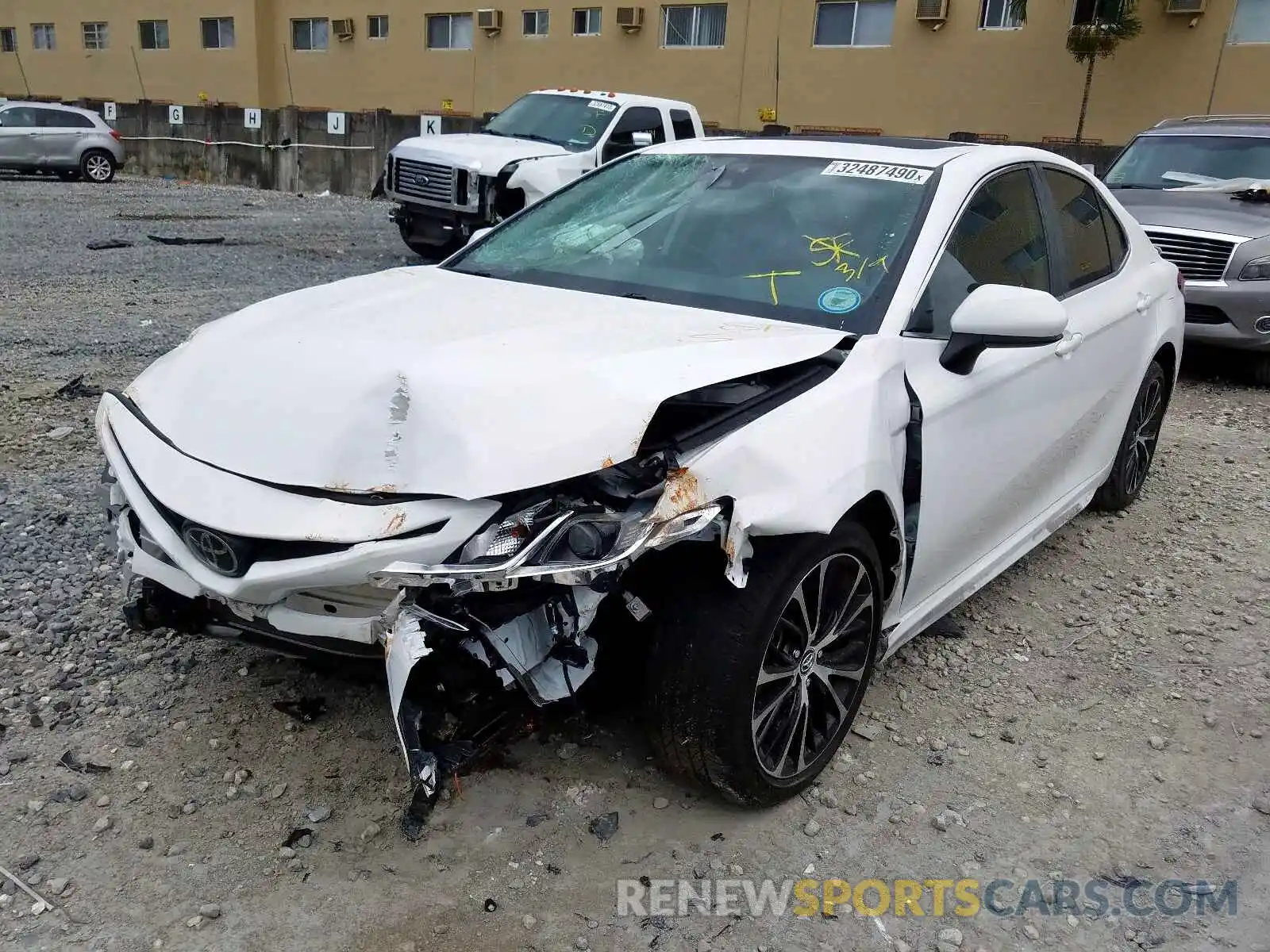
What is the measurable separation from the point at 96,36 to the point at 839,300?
39674mm

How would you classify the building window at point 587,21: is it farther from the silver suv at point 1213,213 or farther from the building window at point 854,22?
the silver suv at point 1213,213

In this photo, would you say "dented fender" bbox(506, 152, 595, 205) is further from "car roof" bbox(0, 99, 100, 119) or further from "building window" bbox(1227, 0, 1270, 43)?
"car roof" bbox(0, 99, 100, 119)

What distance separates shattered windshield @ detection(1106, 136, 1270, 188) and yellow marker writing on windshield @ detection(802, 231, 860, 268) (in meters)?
6.80

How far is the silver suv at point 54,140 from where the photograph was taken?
804 inches

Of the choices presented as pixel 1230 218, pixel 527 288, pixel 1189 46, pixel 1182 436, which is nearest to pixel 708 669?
Answer: pixel 527 288

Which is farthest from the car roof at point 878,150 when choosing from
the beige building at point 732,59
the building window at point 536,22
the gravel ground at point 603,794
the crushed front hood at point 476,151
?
the building window at point 536,22

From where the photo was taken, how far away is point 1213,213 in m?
8.20

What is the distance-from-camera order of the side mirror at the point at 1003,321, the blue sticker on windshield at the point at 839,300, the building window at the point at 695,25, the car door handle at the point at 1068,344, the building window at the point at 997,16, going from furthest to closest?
the building window at the point at 695,25
the building window at the point at 997,16
the car door handle at the point at 1068,344
the blue sticker on windshield at the point at 839,300
the side mirror at the point at 1003,321

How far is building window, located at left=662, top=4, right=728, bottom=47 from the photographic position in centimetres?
2180

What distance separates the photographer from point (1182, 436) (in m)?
6.80

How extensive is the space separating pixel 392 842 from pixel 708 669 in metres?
0.93

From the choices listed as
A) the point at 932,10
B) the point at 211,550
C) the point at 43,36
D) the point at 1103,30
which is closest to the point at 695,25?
the point at 932,10

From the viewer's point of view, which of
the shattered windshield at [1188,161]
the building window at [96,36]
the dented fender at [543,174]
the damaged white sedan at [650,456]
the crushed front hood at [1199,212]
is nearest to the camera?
the damaged white sedan at [650,456]

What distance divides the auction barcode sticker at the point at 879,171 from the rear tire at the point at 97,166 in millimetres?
21344
